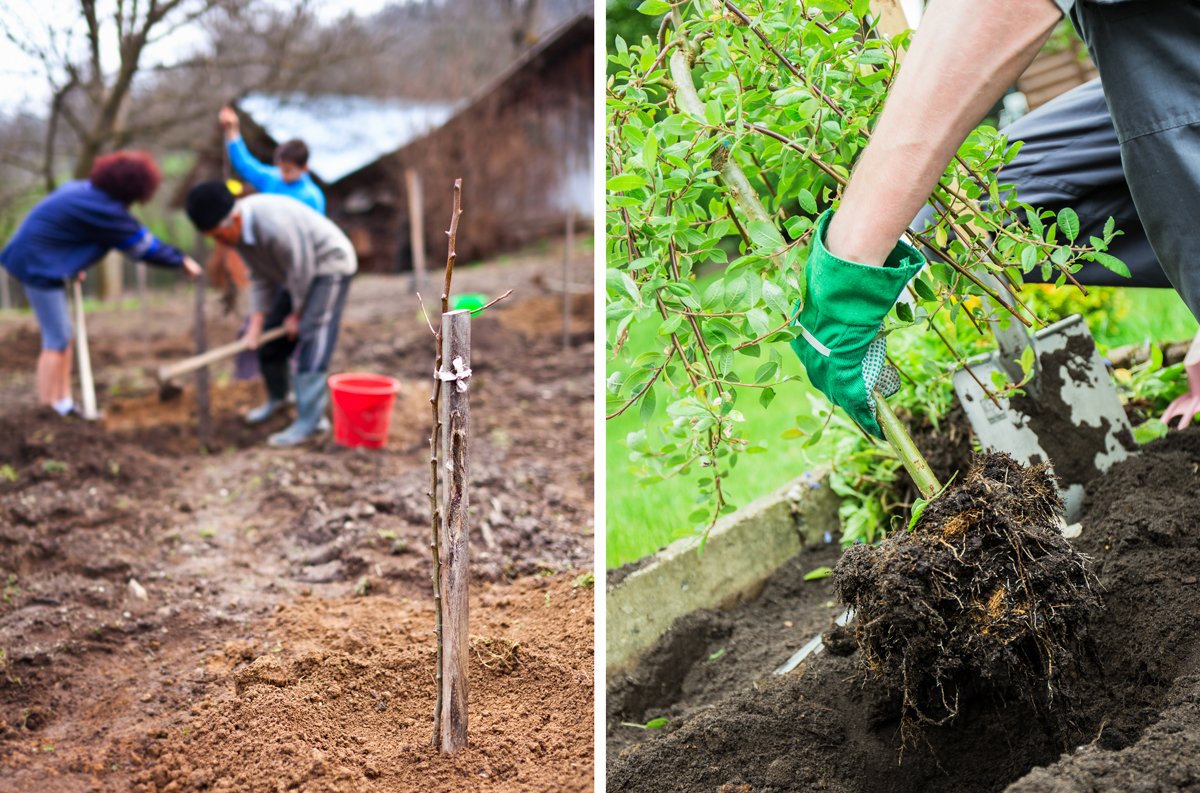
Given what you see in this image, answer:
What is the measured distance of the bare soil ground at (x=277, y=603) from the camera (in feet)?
7.02

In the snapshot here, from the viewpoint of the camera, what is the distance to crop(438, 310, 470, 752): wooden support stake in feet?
5.91

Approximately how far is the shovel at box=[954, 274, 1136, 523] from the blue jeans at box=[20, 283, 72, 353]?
5.49 meters

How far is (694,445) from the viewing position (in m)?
2.04

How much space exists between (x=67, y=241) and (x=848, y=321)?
18.9 ft

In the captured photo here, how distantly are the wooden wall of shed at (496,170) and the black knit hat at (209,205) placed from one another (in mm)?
6706

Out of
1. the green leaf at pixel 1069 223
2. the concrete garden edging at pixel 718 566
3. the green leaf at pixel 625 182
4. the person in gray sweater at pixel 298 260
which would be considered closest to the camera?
the green leaf at pixel 625 182

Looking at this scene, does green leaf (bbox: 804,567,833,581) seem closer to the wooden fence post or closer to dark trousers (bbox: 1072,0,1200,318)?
dark trousers (bbox: 1072,0,1200,318)

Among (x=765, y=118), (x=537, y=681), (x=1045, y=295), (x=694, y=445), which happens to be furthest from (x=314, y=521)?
(x=1045, y=295)

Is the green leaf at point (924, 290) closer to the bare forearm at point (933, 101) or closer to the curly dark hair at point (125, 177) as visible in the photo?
the bare forearm at point (933, 101)

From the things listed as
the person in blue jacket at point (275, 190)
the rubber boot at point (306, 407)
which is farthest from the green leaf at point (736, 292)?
the person in blue jacket at point (275, 190)

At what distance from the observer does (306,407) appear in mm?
5512

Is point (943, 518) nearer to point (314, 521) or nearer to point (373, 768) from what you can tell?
point (373, 768)

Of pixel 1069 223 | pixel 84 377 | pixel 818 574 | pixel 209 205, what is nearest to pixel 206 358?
pixel 209 205

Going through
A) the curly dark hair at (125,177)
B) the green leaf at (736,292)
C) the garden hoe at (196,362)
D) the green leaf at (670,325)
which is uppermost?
the curly dark hair at (125,177)
